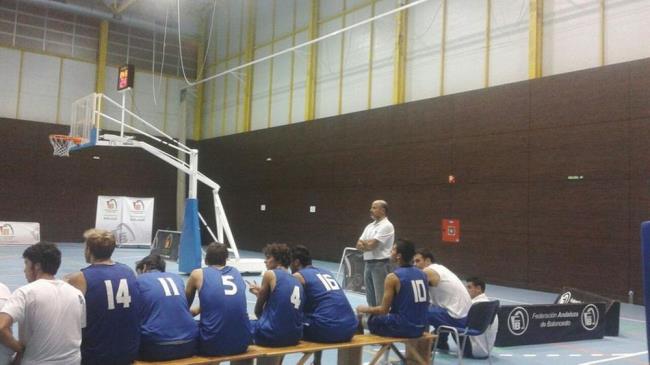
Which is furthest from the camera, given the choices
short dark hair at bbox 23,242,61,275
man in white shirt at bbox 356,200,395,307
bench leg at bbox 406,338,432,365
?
man in white shirt at bbox 356,200,395,307

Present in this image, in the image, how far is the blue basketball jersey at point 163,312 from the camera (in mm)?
4227

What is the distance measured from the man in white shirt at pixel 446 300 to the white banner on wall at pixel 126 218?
688 inches

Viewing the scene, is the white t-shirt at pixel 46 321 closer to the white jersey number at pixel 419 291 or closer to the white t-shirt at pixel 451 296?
the white jersey number at pixel 419 291

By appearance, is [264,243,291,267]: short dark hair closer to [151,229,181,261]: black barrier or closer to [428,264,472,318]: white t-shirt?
[428,264,472,318]: white t-shirt

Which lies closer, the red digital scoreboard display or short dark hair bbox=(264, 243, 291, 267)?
short dark hair bbox=(264, 243, 291, 267)

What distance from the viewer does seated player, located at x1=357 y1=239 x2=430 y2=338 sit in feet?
17.6

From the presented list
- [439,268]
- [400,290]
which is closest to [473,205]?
[439,268]

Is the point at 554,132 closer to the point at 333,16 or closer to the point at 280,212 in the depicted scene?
the point at 333,16

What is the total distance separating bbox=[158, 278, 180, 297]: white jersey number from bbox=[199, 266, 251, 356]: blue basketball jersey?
0.20 meters

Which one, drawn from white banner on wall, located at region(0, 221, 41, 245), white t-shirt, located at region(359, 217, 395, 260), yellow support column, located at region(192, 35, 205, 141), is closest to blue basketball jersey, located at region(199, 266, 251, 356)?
white t-shirt, located at region(359, 217, 395, 260)

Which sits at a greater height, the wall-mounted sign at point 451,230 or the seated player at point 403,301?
the wall-mounted sign at point 451,230

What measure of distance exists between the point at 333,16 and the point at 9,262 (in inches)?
470

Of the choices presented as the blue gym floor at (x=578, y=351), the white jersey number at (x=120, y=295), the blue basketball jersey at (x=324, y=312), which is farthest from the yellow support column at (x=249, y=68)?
the white jersey number at (x=120, y=295)

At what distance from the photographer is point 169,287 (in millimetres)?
4320
